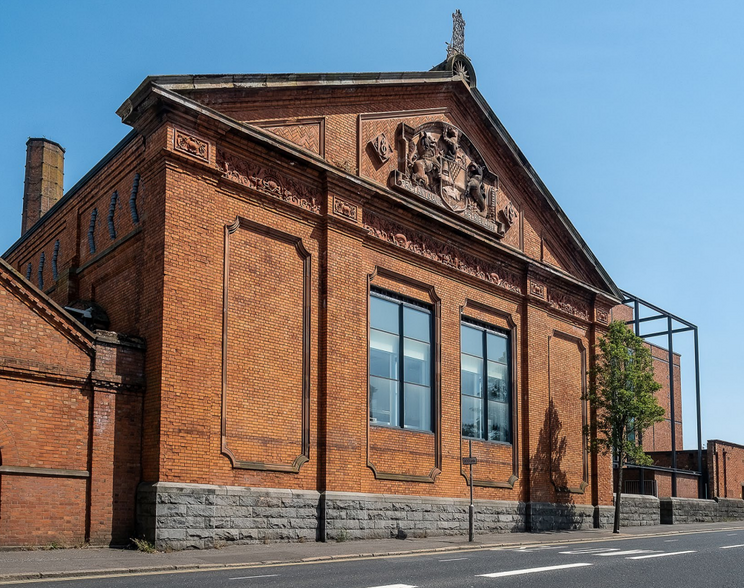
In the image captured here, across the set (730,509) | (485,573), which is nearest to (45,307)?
(485,573)

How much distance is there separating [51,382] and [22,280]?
2.09 metres

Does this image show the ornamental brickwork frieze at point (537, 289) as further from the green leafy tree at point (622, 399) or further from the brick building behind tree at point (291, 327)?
the green leafy tree at point (622, 399)

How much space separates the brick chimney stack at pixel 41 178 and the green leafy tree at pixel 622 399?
2382cm

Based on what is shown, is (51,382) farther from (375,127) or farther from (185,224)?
(375,127)

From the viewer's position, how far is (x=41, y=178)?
119ft

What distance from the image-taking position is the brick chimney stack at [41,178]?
3609cm

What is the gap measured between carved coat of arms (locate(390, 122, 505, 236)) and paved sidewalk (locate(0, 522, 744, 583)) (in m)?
10.2

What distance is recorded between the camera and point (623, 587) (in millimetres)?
11062

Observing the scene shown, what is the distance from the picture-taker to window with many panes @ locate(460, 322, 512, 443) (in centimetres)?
2627

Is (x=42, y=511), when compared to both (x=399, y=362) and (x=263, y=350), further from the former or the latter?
(x=399, y=362)

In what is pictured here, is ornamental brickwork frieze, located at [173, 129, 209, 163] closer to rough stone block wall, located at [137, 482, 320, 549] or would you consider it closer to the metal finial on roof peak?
rough stone block wall, located at [137, 482, 320, 549]

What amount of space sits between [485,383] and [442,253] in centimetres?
460

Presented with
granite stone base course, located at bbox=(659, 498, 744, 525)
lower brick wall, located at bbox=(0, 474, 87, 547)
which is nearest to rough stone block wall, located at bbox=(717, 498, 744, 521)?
granite stone base course, located at bbox=(659, 498, 744, 525)

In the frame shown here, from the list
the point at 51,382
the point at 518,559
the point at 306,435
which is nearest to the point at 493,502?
the point at 306,435
